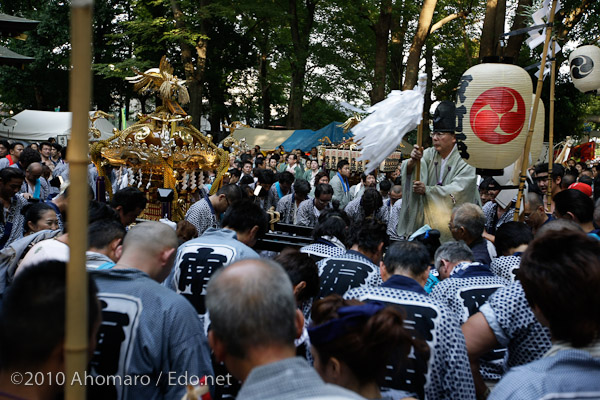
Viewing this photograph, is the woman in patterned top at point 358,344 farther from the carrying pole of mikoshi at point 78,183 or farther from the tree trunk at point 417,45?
the tree trunk at point 417,45

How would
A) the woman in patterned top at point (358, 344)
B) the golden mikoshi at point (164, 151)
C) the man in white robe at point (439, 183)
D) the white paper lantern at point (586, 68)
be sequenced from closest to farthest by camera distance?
the woman in patterned top at point (358, 344) → the man in white robe at point (439, 183) → the golden mikoshi at point (164, 151) → the white paper lantern at point (586, 68)

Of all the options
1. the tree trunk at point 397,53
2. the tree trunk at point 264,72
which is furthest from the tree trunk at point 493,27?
the tree trunk at point 264,72

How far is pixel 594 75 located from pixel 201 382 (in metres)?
8.19

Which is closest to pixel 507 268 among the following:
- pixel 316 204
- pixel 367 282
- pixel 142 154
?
pixel 367 282

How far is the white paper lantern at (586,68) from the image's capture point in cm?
861

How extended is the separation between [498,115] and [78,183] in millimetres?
4842

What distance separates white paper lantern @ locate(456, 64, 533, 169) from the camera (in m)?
5.38

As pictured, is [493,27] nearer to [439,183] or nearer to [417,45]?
[417,45]

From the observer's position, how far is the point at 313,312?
97.2 inches

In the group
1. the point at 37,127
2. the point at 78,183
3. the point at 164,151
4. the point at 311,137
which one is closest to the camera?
the point at 78,183

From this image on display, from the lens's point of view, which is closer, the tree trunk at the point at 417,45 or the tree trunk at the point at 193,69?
the tree trunk at the point at 417,45

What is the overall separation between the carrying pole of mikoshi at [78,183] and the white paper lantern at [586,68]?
29.4ft

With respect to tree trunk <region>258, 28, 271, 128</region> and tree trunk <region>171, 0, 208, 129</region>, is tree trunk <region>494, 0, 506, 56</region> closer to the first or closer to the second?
tree trunk <region>171, 0, 208, 129</region>

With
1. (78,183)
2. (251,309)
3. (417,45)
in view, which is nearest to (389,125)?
(251,309)
